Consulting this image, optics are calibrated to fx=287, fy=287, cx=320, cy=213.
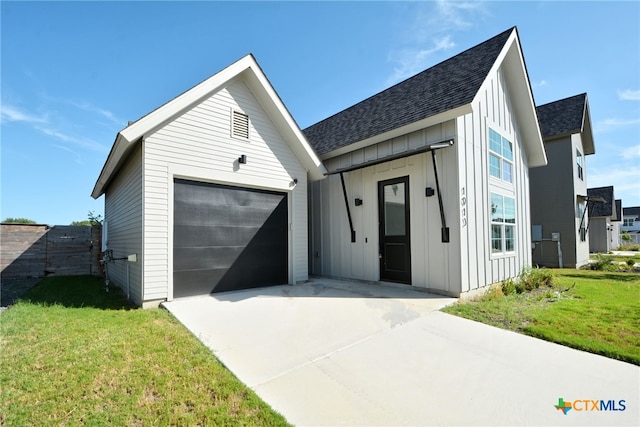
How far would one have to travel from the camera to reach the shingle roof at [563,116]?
13337 millimetres

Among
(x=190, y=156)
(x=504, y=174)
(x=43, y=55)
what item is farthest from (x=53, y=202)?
(x=504, y=174)

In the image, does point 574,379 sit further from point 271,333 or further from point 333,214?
point 333,214

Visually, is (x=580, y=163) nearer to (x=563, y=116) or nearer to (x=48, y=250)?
(x=563, y=116)

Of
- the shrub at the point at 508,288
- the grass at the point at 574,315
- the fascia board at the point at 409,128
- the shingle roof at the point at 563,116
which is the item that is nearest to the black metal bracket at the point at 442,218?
the fascia board at the point at 409,128

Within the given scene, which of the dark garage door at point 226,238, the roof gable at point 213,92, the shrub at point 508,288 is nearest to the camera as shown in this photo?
the roof gable at point 213,92

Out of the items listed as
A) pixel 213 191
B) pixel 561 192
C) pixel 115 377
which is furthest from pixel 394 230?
pixel 561 192

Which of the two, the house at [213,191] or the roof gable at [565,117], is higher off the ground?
the roof gable at [565,117]

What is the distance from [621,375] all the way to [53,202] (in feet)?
75.3

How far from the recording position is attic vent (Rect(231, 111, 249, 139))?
6.96 m

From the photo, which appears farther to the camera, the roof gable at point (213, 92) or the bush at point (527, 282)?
the bush at point (527, 282)

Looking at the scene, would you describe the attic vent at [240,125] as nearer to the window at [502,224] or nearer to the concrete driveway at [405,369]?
the concrete driveway at [405,369]

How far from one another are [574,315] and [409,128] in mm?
4827

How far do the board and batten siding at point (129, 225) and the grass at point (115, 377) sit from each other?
1.31 metres

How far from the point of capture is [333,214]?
908 centimetres
